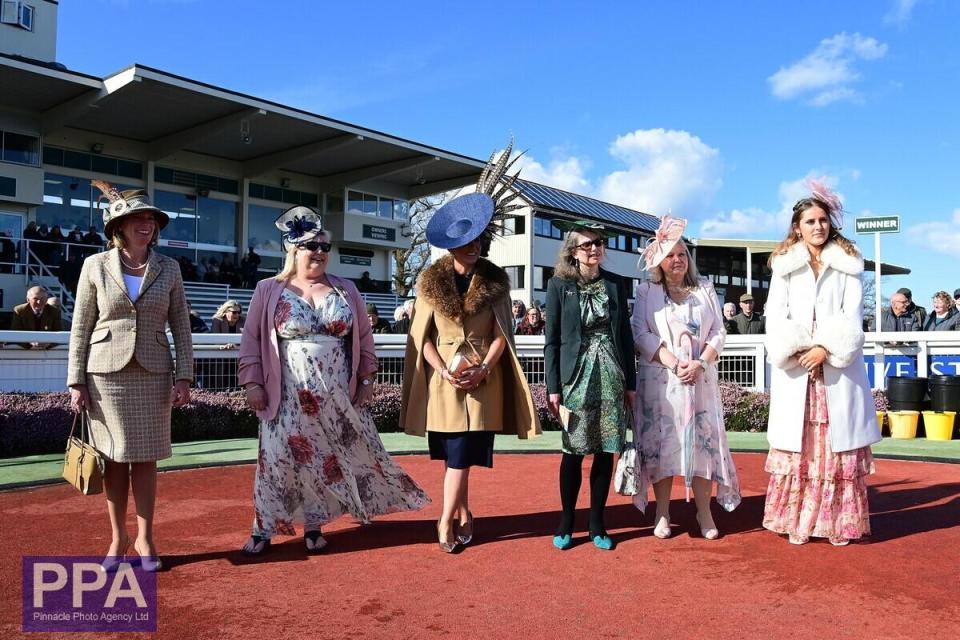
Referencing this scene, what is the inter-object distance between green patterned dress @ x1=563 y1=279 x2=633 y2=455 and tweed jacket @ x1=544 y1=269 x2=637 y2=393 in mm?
40

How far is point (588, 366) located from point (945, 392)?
780 cm

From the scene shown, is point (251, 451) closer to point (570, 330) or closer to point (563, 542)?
point (563, 542)

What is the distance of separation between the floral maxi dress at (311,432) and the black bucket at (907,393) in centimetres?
860

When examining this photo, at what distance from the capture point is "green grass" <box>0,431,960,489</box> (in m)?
7.68

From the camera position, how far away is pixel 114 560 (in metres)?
4.36

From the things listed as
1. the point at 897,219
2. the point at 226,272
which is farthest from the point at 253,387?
the point at 226,272

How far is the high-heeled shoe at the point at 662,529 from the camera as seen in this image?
16.6 feet

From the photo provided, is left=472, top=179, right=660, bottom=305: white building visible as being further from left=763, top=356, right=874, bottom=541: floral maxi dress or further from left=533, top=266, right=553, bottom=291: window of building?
left=763, top=356, right=874, bottom=541: floral maxi dress

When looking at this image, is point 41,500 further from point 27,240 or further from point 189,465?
point 27,240

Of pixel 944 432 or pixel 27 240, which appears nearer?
pixel 944 432

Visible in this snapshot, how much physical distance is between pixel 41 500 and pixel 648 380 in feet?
15.9

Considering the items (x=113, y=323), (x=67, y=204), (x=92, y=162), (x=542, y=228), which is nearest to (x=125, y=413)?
(x=113, y=323)

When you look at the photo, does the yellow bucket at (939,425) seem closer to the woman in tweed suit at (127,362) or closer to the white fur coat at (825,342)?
the white fur coat at (825,342)

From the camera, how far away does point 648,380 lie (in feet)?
17.0
